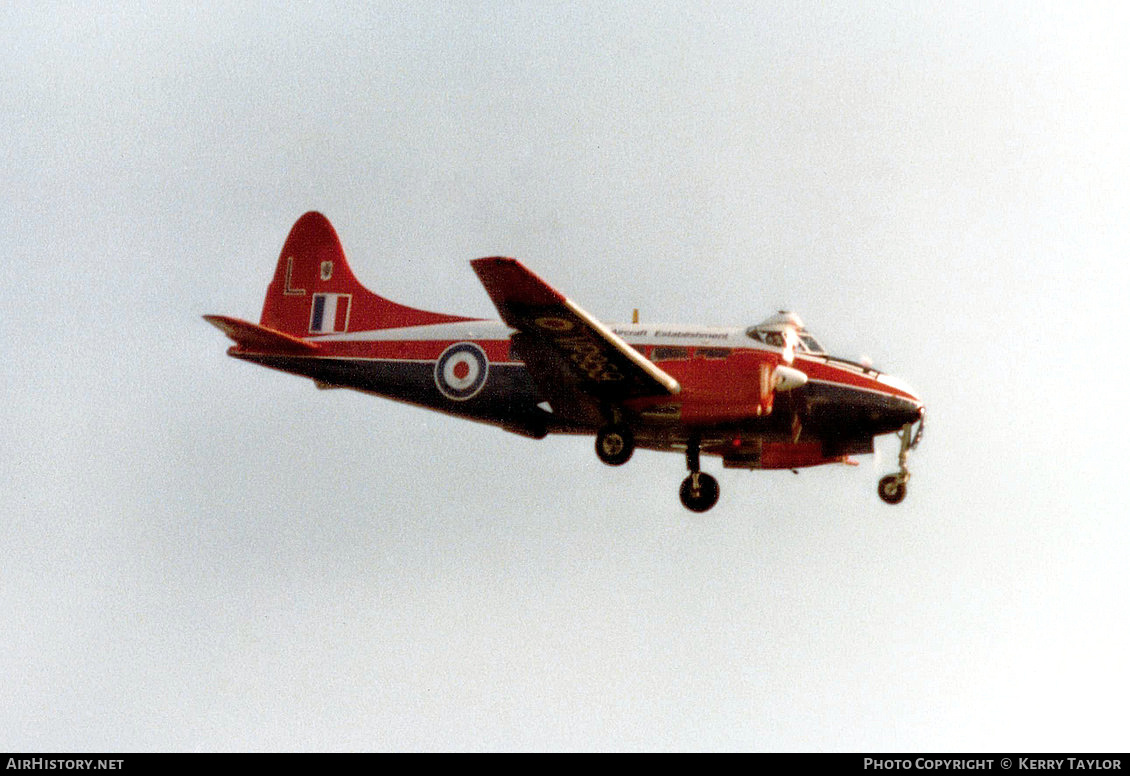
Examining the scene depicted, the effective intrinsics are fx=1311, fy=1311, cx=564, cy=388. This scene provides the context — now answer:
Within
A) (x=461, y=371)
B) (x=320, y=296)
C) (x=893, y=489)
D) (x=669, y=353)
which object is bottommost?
(x=893, y=489)

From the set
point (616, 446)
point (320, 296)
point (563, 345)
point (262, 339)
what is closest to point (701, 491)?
point (616, 446)

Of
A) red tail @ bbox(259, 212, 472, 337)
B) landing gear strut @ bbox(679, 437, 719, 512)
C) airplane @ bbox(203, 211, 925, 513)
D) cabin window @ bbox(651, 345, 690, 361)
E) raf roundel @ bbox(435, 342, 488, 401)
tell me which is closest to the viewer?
airplane @ bbox(203, 211, 925, 513)

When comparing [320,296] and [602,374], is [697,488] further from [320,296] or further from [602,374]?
[320,296]

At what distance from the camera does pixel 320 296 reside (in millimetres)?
30234

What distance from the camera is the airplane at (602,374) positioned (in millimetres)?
25203

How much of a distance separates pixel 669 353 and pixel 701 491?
10.8ft

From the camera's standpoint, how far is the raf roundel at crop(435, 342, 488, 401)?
27.5 m

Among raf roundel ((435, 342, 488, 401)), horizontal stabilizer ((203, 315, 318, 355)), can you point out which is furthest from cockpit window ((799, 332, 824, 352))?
horizontal stabilizer ((203, 315, 318, 355))

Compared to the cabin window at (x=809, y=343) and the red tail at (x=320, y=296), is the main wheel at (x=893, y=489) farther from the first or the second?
the red tail at (x=320, y=296)

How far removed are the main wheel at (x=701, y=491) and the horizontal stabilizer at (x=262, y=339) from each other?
346 inches

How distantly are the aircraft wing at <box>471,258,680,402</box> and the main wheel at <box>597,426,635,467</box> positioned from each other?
685 millimetres

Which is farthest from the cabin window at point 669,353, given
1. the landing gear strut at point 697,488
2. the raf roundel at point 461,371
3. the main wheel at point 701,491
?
the raf roundel at point 461,371

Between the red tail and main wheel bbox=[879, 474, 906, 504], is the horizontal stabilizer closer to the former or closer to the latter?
the red tail
